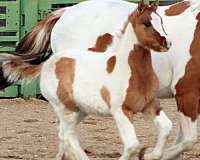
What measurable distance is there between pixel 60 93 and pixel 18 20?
5396mm

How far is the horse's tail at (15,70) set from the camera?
21.4 ft

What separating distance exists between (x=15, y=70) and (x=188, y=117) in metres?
1.44

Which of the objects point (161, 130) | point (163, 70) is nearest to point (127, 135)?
point (161, 130)

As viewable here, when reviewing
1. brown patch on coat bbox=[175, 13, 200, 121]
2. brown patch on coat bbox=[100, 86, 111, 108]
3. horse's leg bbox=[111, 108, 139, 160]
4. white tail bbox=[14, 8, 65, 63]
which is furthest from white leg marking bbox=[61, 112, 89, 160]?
white tail bbox=[14, 8, 65, 63]

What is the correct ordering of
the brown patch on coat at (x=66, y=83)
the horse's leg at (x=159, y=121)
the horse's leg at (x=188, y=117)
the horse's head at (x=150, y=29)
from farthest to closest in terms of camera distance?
the horse's leg at (x=188, y=117)
the brown patch on coat at (x=66, y=83)
the horse's leg at (x=159, y=121)
the horse's head at (x=150, y=29)

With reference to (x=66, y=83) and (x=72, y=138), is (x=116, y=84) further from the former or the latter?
(x=72, y=138)

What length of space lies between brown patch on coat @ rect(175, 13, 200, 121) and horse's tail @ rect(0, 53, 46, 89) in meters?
1.14

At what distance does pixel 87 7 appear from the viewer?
24.7 ft

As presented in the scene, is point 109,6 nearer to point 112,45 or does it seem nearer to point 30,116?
point 112,45

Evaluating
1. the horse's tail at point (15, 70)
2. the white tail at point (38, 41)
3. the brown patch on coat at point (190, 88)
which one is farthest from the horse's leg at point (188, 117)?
the white tail at point (38, 41)

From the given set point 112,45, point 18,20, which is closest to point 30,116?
point 18,20

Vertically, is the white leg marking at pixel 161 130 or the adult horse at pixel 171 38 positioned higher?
the adult horse at pixel 171 38

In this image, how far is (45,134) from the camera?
27.4 feet

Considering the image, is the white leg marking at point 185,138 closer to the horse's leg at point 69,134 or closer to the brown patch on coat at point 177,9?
the horse's leg at point 69,134
